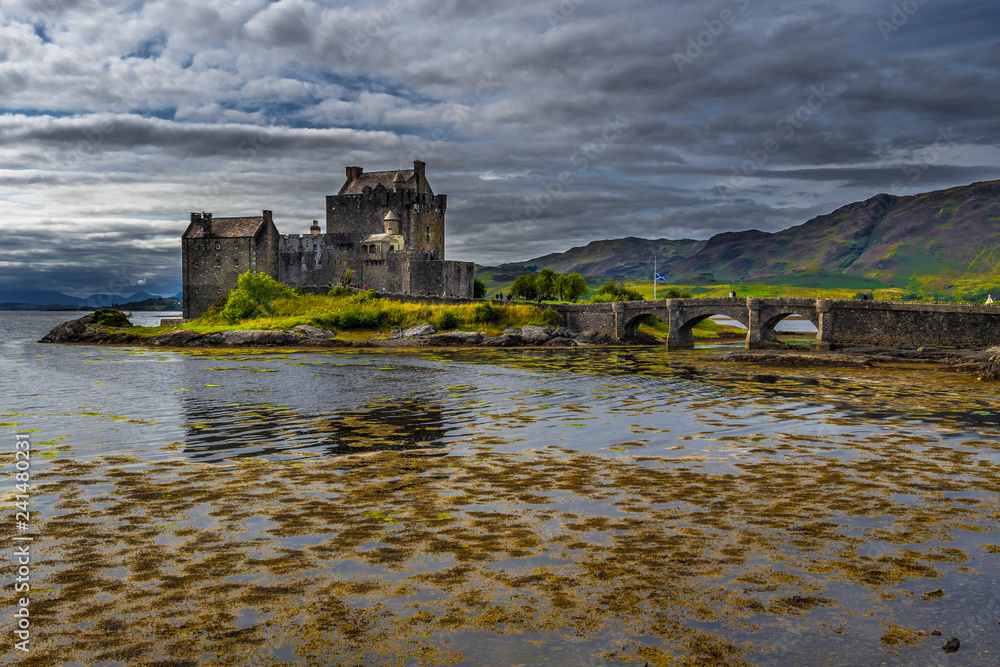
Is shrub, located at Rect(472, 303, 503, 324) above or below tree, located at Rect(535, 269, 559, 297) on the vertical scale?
below

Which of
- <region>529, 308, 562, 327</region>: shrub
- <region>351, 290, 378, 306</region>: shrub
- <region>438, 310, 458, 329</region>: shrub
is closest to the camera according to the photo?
<region>438, 310, 458, 329</region>: shrub

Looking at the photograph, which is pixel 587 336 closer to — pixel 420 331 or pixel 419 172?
pixel 420 331

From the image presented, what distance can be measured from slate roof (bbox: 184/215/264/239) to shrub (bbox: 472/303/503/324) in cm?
3204

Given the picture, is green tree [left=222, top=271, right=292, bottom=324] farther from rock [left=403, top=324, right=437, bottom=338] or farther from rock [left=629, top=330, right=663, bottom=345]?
rock [left=629, top=330, right=663, bottom=345]

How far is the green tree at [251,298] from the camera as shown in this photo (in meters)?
81.9

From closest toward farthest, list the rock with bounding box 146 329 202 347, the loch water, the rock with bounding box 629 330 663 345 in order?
the loch water → the rock with bounding box 146 329 202 347 → the rock with bounding box 629 330 663 345

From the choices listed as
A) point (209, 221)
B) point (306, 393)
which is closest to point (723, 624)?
point (306, 393)

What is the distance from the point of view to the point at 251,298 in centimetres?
8244

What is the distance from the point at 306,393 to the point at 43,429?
11.9 meters

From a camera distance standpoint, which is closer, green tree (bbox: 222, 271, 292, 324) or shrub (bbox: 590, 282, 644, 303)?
green tree (bbox: 222, 271, 292, 324)

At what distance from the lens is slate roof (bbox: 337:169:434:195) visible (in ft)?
310

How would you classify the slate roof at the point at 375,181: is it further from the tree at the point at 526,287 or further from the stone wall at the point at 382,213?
the tree at the point at 526,287

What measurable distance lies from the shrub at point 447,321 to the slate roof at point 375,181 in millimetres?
25442

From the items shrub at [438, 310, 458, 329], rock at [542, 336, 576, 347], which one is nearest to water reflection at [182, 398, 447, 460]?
rock at [542, 336, 576, 347]
